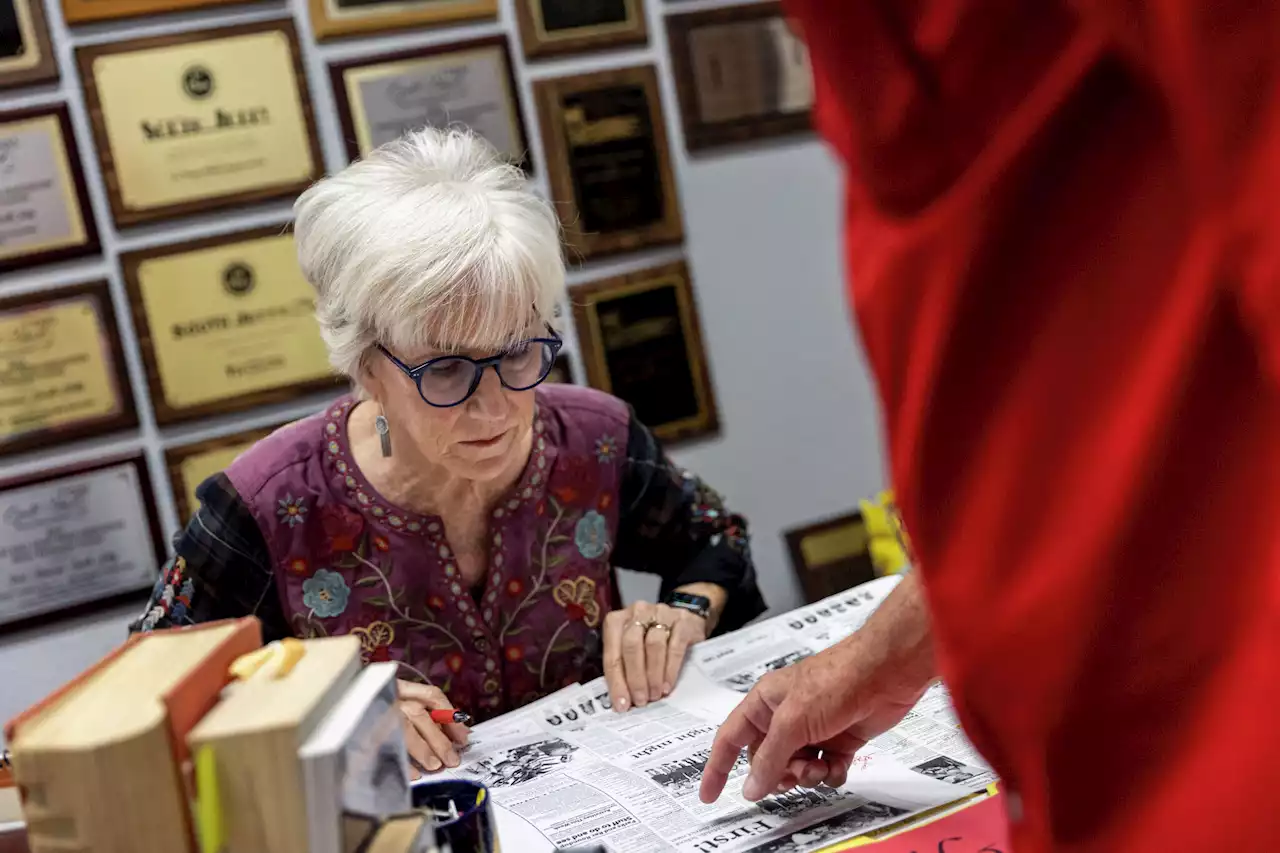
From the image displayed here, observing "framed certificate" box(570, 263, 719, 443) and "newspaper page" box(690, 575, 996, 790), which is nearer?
"newspaper page" box(690, 575, 996, 790)

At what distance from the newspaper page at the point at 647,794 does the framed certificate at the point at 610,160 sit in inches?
54.6

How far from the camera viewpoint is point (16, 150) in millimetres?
2074

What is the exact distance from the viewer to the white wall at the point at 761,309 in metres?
2.38

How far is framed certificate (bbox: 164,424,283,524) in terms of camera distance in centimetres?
220

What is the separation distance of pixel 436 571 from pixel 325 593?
0.48ft

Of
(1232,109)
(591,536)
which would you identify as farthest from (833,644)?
(1232,109)

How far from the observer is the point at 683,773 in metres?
1.08

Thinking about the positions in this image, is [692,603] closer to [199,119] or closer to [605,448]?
[605,448]

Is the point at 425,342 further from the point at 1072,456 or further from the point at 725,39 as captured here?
the point at 725,39

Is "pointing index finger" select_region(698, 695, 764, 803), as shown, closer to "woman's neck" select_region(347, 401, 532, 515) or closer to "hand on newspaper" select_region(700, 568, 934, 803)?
"hand on newspaper" select_region(700, 568, 934, 803)

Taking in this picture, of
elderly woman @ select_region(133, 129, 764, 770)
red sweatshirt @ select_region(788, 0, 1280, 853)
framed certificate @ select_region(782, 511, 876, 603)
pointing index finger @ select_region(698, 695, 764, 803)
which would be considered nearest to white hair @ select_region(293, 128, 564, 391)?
elderly woman @ select_region(133, 129, 764, 770)

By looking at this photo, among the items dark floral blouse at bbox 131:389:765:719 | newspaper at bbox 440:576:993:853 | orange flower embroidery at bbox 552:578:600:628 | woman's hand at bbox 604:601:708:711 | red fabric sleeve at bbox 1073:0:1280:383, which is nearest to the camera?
red fabric sleeve at bbox 1073:0:1280:383

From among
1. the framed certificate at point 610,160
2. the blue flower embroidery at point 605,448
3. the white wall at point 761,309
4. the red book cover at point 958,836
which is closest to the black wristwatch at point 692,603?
the blue flower embroidery at point 605,448

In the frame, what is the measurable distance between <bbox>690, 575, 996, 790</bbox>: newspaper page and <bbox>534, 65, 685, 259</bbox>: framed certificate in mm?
1193
